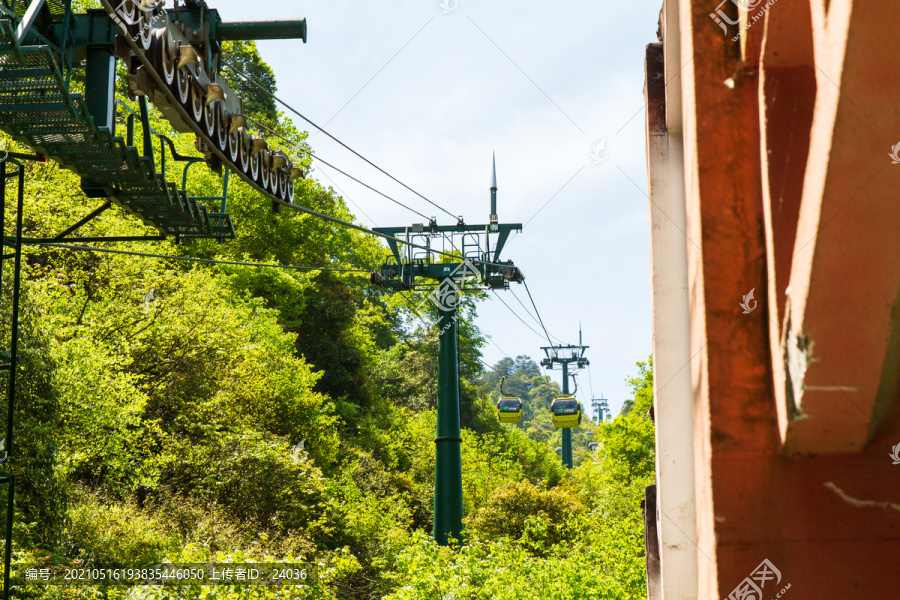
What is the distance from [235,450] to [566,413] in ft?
48.6

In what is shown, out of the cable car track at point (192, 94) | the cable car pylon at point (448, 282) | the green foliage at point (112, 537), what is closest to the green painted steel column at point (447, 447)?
the cable car pylon at point (448, 282)

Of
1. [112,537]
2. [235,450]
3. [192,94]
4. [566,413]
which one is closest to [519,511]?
[566,413]

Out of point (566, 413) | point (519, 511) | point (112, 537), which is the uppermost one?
point (566, 413)

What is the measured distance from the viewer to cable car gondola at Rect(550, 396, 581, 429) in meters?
30.7

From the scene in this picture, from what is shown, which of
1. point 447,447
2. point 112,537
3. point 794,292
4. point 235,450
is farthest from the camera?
point 447,447

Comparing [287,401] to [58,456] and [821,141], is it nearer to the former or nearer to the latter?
[58,456]

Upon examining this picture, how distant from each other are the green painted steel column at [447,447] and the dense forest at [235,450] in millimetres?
741

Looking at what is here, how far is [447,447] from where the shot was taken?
20938 mm

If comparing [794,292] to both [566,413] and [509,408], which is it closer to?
[509,408]

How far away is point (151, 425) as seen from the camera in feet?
55.7

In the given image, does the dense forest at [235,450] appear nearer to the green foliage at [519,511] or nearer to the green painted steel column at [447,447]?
the green foliage at [519,511]

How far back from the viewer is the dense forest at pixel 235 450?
12.8 metres

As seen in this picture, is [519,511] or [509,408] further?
[509,408]

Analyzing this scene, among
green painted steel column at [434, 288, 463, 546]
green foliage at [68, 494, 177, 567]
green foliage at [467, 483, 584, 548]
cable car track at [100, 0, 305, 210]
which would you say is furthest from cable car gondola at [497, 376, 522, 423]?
cable car track at [100, 0, 305, 210]
